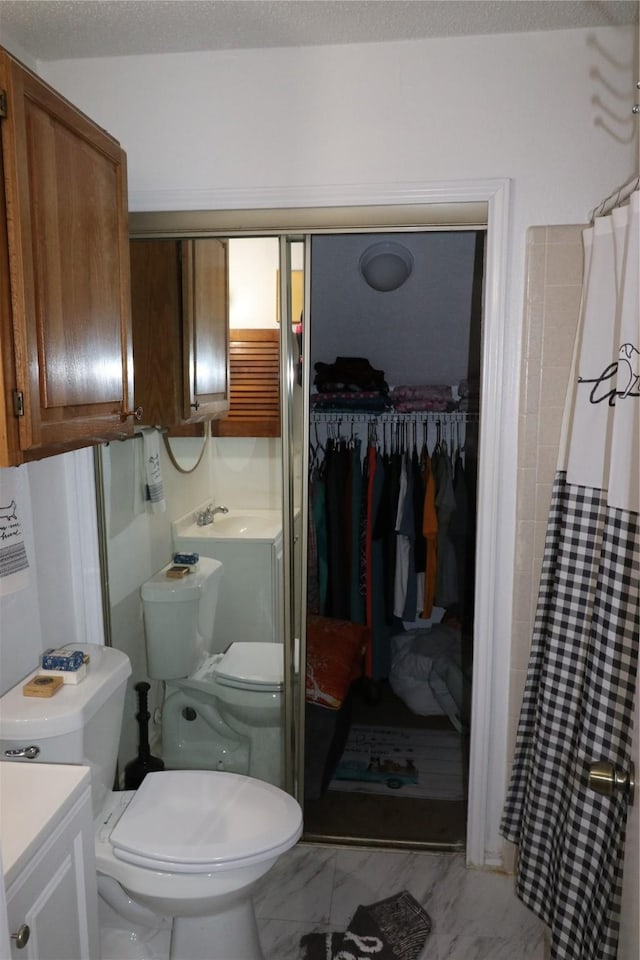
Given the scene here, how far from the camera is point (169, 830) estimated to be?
178 cm

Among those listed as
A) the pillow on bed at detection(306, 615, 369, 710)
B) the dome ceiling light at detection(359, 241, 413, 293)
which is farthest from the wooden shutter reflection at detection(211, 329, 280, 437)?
the pillow on bed at detection(306, 615, 369, 710)

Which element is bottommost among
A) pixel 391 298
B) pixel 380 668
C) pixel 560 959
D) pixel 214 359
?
pixel 560 959

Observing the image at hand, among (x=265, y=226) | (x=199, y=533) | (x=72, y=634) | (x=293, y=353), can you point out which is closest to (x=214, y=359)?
(x=293, y=353)

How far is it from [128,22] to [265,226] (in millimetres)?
629

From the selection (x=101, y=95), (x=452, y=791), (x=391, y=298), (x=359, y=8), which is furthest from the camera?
(x=452, y=791)

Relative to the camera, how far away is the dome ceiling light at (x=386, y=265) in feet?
7.13

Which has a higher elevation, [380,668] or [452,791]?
[380,668]

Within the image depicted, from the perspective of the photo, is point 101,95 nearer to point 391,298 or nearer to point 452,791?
point 391,298

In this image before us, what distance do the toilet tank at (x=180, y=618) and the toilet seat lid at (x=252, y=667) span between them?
8 centimetres

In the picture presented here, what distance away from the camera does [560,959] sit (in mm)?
1518

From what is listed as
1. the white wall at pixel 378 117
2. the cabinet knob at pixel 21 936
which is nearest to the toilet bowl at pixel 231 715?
the cabinet knob at pixel 21 936

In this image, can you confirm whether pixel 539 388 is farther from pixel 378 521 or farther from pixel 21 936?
pixel 21 936

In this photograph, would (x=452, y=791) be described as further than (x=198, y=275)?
Yes

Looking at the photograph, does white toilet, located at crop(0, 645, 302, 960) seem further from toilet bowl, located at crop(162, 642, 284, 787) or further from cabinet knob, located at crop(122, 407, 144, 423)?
cabinet knob, located at crop(122, 407, 144, 423)
